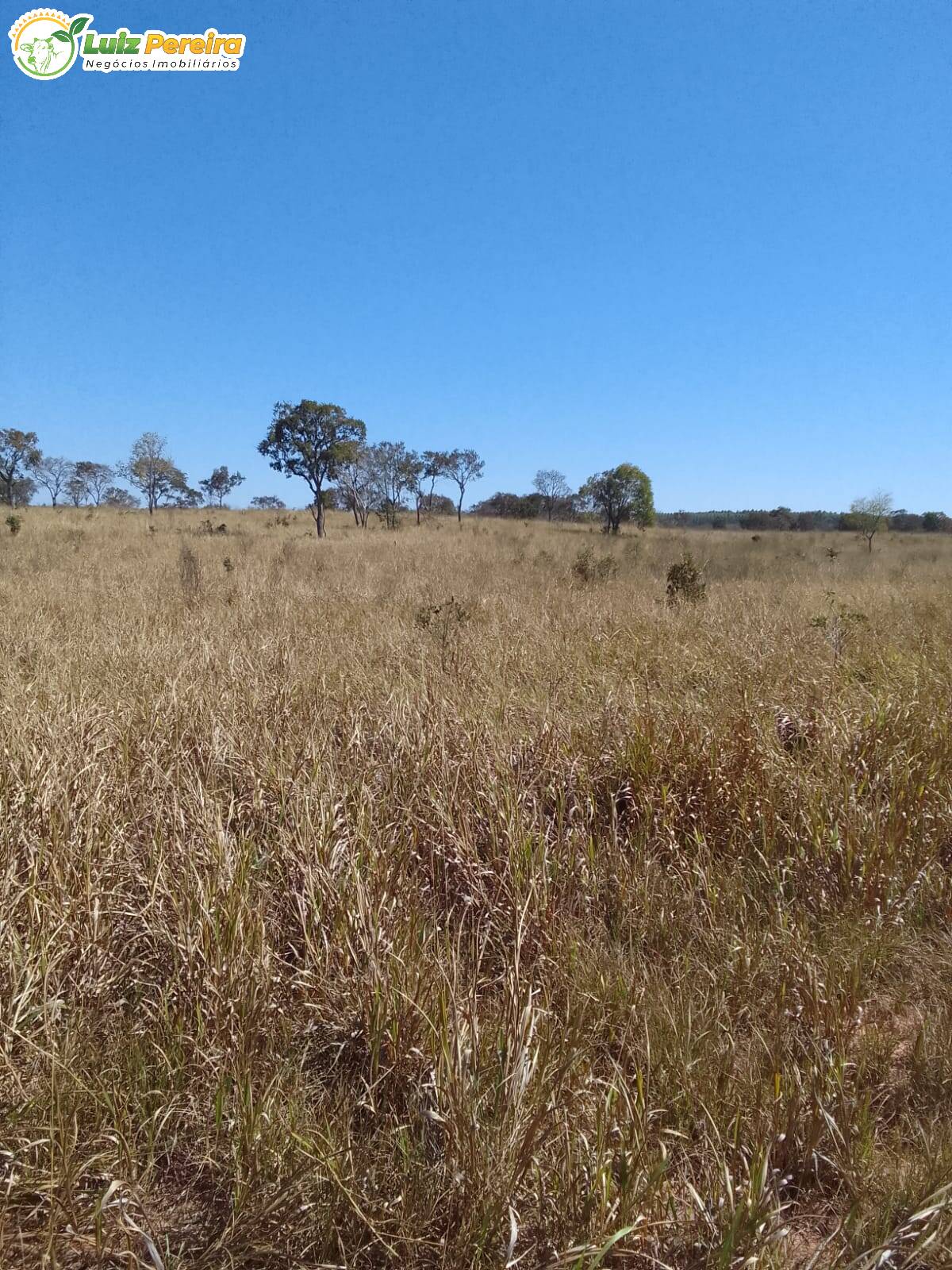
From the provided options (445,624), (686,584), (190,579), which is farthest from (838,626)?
(190,579)

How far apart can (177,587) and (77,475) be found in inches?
2494

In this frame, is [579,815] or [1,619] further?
[1,619]

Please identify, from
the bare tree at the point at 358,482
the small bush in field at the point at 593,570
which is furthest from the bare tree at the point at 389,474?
the small bush in field at the point at 593,570

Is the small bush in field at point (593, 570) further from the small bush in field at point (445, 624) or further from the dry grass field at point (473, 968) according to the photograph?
the dry grass field at point (473, 968)

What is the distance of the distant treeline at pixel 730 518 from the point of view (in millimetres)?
49469

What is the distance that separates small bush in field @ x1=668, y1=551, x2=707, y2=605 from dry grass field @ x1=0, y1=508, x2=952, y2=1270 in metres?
3.87

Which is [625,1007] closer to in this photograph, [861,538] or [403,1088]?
[403,1088]

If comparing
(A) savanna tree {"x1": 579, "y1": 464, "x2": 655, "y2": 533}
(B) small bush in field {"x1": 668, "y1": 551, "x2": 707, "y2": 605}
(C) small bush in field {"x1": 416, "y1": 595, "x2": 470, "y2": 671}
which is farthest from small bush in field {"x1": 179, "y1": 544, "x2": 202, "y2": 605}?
(A) savanna tree {"x1": 579, "y1": 464, "x2": 655, "y2": 533}

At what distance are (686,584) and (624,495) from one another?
37.9 meters

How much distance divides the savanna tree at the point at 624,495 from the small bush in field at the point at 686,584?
35.1 meters

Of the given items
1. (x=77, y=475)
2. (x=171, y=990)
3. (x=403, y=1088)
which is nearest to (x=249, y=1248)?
(x=403, y=1088)

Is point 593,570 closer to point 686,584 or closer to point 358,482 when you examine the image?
point 686,584

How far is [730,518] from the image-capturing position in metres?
68.4

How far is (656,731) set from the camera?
3.33 metres
